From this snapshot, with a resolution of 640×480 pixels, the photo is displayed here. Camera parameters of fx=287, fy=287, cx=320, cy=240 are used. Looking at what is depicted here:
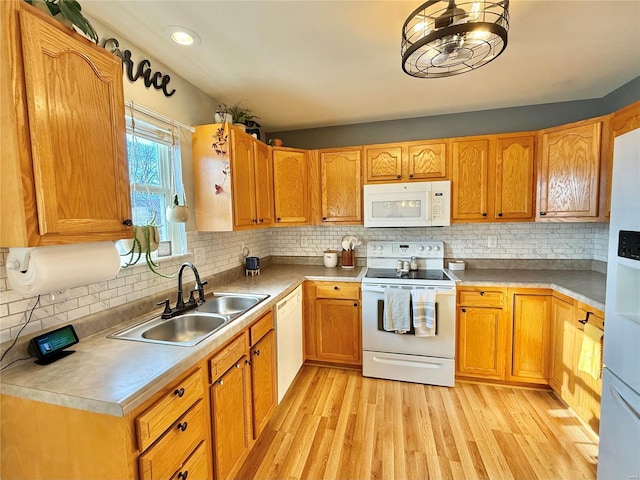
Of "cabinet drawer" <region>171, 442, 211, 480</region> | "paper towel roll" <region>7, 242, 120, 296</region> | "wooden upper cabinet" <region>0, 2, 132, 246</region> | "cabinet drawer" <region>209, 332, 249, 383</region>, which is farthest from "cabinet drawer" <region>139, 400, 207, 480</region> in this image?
"wooden upper cabinet" <region>0, 2, 132, 246</region>

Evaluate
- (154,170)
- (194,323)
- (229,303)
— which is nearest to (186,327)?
(194,323)

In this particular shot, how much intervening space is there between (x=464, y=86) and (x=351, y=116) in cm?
104

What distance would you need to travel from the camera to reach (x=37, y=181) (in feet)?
3.18

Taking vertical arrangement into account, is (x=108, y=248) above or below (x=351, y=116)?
below

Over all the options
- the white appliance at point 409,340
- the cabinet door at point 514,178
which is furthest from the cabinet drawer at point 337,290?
the cabinet door at point 514,178

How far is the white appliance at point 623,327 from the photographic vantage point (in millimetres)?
1165

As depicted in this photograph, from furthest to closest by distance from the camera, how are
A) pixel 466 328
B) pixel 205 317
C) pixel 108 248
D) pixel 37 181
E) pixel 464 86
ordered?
1. pixel 466 328
2. pixel 464 86
3. pixel 205 317
4. pixel 108 248
5. pixel 37 181

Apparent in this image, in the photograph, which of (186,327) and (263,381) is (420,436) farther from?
A: (186,327)

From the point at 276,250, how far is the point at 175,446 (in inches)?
94.9

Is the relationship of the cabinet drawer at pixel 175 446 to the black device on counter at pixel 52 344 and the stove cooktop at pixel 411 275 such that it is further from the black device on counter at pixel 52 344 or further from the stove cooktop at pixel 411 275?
the stove cooktop at pixel 411 275

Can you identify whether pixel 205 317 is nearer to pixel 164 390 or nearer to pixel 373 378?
pixel 164 390

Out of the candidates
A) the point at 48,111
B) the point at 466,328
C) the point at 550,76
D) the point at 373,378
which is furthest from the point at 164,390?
the point at 550,76

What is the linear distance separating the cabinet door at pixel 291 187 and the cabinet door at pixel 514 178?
70.3 inches

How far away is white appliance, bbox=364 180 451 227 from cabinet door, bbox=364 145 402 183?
0.10 metres
